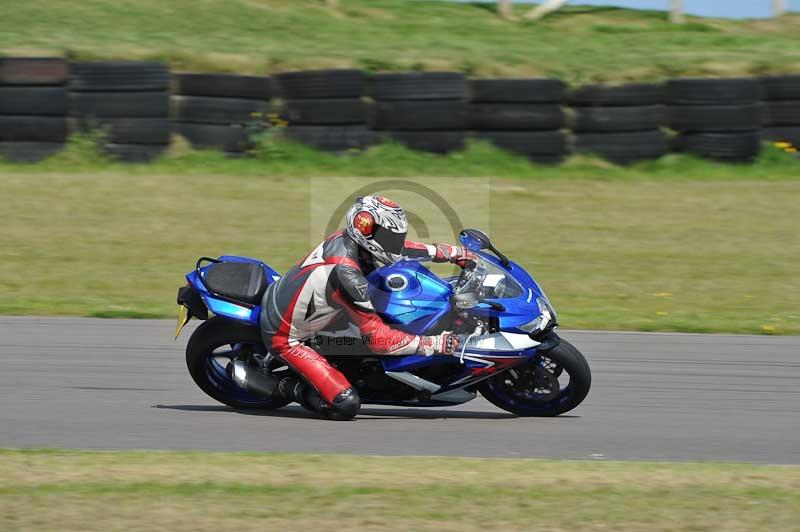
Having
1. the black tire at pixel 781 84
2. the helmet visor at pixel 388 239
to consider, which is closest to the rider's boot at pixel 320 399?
the helmet visor at pixel 388 239

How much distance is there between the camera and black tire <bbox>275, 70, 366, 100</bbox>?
15797mm

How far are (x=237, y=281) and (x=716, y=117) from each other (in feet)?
35.3

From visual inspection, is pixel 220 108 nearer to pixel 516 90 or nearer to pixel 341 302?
pixel 516 90

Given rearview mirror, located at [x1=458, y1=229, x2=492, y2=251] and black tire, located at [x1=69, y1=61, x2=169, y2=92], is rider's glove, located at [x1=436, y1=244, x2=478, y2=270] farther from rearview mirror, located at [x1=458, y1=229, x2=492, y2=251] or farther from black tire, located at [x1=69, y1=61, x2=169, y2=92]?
black tire, located at [x1=69, y1=61, x2=169, y2=92]

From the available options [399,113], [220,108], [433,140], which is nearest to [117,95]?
[220,108]

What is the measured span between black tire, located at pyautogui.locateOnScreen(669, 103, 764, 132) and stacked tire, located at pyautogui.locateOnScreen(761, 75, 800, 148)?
0.19m

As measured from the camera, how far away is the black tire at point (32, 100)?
1534cm

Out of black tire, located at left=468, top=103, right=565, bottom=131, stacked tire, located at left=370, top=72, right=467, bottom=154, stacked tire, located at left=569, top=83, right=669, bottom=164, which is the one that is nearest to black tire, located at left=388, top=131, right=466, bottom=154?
stacked tire, located at left=370, top=72, right=467, bottom=154

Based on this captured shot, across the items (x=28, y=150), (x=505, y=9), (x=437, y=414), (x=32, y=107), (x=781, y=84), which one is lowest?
(x=28, y=150)

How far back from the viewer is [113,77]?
15523 mm

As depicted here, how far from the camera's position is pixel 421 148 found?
53.1ft

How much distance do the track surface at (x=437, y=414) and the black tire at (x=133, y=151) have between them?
7065 mm

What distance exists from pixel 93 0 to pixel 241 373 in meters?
16.6

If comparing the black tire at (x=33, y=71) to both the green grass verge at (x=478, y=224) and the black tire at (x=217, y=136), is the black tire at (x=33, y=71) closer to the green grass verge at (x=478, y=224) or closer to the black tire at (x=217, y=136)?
the green grass verge at (x=478, y=224)
